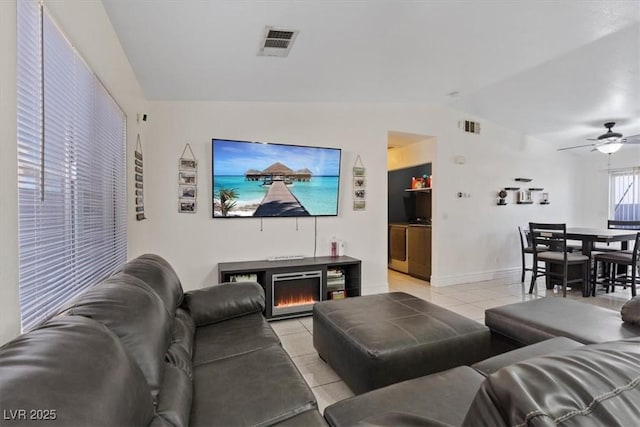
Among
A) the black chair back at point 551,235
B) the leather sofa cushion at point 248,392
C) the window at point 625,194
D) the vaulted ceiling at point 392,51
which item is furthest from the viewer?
the window at point 625,194

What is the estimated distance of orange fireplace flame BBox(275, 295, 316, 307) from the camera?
3525 millimetres

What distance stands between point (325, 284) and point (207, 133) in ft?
7.64

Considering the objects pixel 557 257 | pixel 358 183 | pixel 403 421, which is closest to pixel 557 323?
pixel 403 421

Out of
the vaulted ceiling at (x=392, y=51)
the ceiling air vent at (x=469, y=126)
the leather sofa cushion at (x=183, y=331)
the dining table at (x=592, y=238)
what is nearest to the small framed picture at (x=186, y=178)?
the vaulted ceiling at (x=392, y=51)

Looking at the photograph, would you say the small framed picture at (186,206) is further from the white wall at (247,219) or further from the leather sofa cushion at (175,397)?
the leather sofa cushion at (175,397)

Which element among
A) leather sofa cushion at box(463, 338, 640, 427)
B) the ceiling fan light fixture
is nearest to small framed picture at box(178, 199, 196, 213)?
leather sofa cushion at box(463, 338, 640, 427)

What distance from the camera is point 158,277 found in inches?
69.4

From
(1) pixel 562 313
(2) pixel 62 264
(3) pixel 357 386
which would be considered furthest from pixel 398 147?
(2) pixel 62 264

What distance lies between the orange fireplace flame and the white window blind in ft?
6.06

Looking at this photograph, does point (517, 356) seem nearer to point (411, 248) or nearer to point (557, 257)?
point (557, 257)

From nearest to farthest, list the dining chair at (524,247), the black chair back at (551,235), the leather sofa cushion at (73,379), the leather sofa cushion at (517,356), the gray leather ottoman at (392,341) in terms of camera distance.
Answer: the leather sofa cushion at (73,379) → the leather sofa cushion at (517,356) → the gray leather ottoman at (392,341) → the black chair back at (551,235) → the dining chair at (524,247)

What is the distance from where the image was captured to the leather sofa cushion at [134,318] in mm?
1041

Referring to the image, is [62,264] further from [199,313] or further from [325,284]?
[325,284]

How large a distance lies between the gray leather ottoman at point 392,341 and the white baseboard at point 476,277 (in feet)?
9.30
